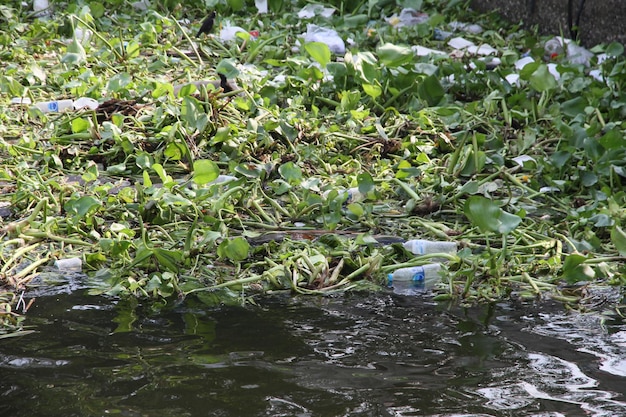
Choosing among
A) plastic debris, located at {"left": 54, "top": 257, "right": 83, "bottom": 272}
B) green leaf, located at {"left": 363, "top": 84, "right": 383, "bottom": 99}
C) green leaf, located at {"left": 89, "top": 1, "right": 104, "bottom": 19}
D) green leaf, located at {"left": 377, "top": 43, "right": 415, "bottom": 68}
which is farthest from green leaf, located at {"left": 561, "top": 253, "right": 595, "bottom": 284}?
green leaf, located at {"left": 89, "top": 1, "right": 104, "bottom": 19}

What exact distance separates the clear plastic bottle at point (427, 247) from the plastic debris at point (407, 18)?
100 inches

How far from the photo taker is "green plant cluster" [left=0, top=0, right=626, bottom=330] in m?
2.23

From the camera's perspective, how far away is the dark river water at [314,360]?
63.5 inches

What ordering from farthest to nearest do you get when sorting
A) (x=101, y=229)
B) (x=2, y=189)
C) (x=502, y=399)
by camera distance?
1. (x=2, y=189)
2. (x=101, y=229)
3. (x=502, y=399)

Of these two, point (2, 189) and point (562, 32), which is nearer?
point (2, 189)

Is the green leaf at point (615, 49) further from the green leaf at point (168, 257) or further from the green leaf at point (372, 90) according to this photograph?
the green leaf at point (168, 257)

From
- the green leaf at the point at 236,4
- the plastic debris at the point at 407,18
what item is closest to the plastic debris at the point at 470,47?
the plastic debris at the point at 407,18

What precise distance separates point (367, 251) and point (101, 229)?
2.46 feet

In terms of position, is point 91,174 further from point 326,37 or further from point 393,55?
point 326,37

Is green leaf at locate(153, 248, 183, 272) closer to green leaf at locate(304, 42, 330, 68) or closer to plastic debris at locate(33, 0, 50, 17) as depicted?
green leaf at locate(304, 42, 330, 68)

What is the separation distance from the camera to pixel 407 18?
4801mm

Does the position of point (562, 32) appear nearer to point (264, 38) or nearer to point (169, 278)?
point (264, 38)

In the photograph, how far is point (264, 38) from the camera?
13.9 feet

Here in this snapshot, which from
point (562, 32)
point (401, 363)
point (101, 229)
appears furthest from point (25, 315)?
point (562, 32)
